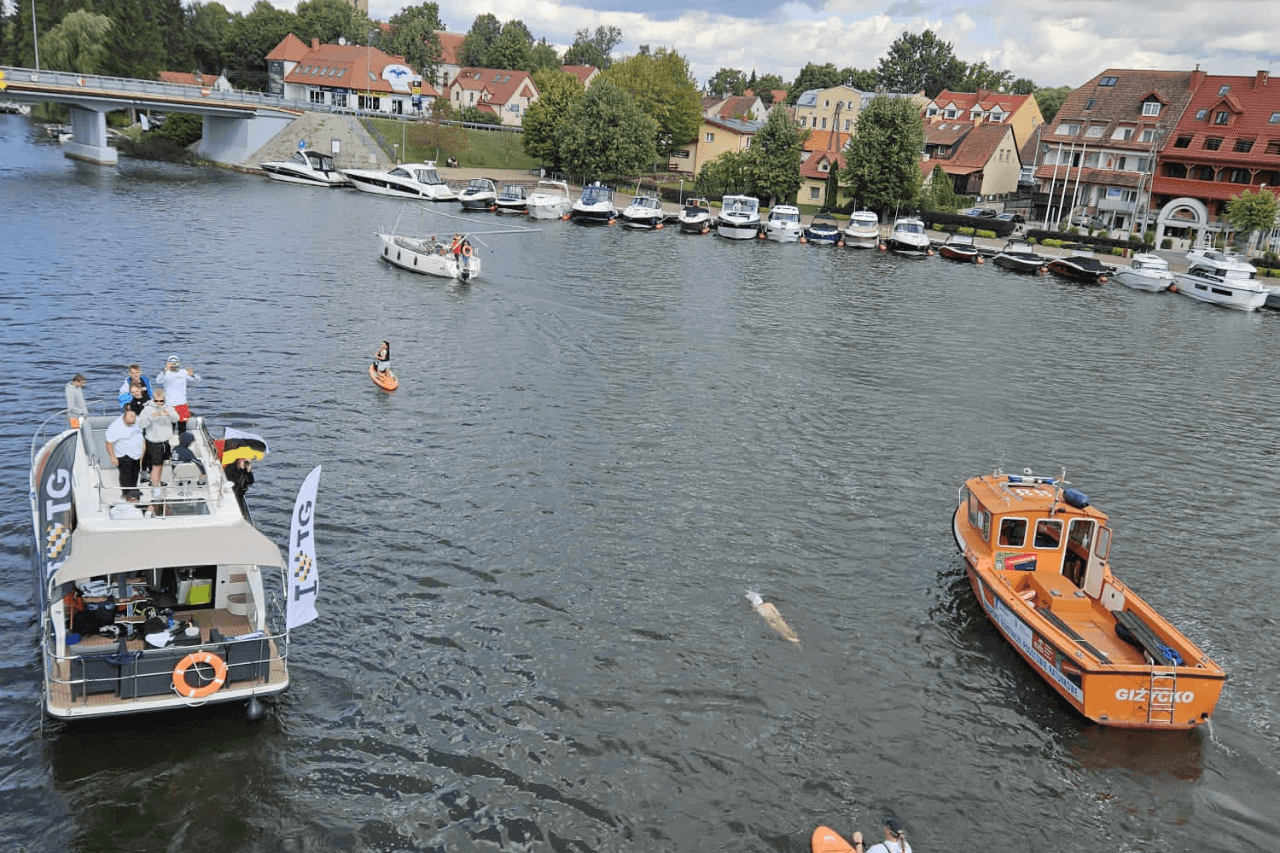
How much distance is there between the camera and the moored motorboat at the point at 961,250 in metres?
84.8

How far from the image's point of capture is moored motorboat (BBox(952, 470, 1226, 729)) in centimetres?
2003

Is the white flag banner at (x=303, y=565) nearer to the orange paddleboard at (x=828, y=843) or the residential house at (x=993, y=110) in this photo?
the orange paddleboard at (x=828, y=843)

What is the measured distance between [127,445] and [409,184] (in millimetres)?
80820

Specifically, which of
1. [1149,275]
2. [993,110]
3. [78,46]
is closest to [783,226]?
[1149,275]

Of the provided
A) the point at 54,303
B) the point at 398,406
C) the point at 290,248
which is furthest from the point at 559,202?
the point at 398,406

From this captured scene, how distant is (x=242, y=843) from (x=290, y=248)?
178ft

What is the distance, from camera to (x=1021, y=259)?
80750mm

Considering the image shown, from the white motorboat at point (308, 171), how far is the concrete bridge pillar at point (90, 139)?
16466 millimetres

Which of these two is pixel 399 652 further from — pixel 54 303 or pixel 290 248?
pixel 290 248

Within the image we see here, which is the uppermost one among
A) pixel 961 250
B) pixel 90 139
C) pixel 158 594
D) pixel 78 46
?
pixel 78 46

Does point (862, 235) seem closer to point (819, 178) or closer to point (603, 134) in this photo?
point (819, 178)

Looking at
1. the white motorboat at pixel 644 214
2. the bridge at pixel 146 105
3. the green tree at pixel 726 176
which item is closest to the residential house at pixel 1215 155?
the green tree at pixel 726 176

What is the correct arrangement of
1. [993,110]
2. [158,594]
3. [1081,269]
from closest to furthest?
[158,594]
[1081,269]
[993,110]

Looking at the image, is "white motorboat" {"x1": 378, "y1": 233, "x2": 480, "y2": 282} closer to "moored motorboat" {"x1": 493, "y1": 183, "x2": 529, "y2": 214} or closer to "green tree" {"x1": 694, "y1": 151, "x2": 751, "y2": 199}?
"moored motorboat" {"x1": 493, "y1": 183, "x2": 529, "y2": 214}
